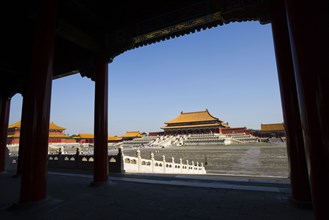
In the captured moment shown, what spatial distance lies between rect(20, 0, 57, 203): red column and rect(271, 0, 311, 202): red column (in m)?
4.13

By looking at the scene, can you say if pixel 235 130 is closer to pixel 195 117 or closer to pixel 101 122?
pixel 195 117

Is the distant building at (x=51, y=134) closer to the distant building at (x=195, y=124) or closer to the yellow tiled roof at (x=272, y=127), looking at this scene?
the distant building at (x=195, y=124)

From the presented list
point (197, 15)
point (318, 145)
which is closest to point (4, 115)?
point (197, 15)

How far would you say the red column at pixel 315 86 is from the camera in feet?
4.60

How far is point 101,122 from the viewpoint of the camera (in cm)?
536

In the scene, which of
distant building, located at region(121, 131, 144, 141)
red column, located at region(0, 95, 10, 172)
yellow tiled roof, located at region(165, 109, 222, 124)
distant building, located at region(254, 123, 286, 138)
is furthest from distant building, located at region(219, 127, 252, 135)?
red column, located at region(0, 95, 10, 172)

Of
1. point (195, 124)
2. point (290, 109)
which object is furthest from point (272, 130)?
point (290, 109)

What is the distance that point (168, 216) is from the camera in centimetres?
284

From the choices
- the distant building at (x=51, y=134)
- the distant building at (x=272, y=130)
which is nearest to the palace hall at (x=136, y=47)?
the distant building at (x=51, y=134)

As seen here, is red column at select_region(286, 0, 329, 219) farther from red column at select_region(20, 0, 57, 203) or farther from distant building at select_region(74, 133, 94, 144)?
distant building at select_region(74, 133, 94, 144)

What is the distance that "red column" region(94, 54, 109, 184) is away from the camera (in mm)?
5180

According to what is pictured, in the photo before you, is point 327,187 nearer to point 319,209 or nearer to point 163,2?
point 319,209

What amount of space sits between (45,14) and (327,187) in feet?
15.6

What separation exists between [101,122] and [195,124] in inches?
→ 2142
